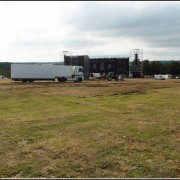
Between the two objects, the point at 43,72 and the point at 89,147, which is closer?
the point at 89,147

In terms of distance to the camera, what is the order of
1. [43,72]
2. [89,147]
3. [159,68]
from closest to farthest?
1. [89,147]
2. [43,72]
3. [159,68]

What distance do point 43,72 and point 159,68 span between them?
334ft

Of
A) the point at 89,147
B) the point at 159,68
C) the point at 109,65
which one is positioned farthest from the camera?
the point at 159,68

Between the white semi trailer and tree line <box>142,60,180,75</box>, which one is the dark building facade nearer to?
tree line <box>142,60,180,75</box>

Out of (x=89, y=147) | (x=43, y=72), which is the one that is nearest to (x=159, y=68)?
(x=43, y=72)

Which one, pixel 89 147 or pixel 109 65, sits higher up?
pixel 109 65

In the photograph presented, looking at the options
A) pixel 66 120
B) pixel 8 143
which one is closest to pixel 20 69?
pixel 66 120

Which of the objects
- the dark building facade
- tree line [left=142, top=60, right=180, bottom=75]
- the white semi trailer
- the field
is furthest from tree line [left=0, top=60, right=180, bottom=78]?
the field

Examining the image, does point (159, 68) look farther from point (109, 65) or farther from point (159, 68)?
point (109, 65)

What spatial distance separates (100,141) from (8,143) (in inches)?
112

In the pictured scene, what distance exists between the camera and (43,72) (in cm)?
6800

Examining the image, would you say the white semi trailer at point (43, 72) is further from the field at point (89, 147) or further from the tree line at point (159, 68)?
the tree line at point (159, 68)

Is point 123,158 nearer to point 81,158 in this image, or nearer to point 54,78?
point 81,158

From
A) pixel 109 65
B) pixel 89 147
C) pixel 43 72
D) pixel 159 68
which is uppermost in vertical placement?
pixel 109 65
